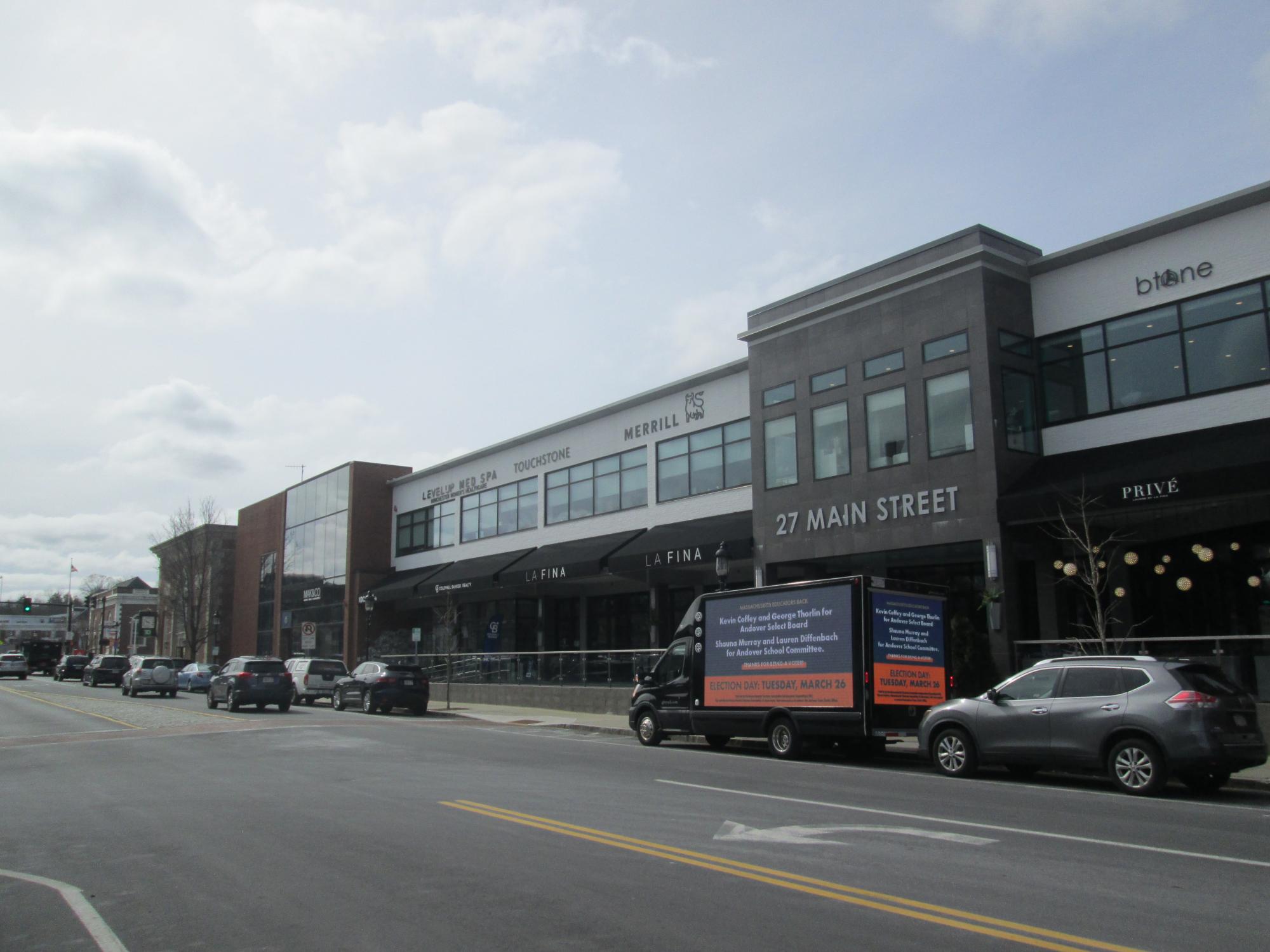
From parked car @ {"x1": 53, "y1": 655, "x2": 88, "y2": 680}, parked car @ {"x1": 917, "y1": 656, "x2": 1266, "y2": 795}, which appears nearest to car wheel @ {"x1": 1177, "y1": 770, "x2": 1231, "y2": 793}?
parked car @ {"x1": 917, "y1": 656, "x2": 1266, "y2": 795}

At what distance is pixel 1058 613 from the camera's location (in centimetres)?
2312

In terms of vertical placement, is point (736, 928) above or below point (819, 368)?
below

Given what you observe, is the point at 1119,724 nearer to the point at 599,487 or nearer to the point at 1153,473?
the point at 1153,473

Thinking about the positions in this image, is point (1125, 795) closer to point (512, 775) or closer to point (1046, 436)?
point (512, 775)

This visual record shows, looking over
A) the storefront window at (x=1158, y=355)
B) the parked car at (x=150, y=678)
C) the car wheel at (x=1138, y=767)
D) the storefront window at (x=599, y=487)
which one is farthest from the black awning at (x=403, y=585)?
the car wheel at (x=1138, y=767)

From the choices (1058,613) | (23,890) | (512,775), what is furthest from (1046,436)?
(23,890)

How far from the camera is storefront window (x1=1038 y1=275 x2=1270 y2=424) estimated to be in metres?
20.2

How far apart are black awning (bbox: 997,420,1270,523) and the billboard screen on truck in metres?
6.76

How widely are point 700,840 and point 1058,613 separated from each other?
54.5 ft

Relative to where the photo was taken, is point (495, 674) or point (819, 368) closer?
point (819, 368)

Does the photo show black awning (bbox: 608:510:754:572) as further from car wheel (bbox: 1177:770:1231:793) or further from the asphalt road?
car wheel (bbox: 1177:770:1231:793)

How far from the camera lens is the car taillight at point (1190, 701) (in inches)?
484

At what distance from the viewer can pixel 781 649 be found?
17531 millimetres

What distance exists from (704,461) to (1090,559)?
14715 mm
